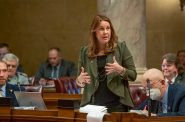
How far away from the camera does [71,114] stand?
224 inches

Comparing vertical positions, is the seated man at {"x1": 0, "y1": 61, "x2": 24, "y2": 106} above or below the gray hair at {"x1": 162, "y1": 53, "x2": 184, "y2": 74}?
below

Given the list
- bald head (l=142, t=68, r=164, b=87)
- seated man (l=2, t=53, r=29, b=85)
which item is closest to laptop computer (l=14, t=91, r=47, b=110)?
bald head (l=142, t=68, r=164, b=87)

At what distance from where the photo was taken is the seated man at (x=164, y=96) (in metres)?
5.67

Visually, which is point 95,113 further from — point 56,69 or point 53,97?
point 56,69

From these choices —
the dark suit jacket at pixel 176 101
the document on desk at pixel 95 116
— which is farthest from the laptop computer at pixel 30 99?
the dark suit jacket at pixel 176 101

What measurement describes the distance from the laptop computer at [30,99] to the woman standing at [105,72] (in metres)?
0.64

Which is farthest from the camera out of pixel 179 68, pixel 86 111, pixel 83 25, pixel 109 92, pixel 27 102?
pixel 83 25

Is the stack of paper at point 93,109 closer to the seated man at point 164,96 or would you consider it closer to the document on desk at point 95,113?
the document on desk at point 95,113

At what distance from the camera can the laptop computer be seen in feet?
21.5

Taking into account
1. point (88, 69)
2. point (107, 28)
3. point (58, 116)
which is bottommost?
point (58, 116)

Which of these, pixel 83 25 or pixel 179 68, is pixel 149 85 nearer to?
pixel 179 68

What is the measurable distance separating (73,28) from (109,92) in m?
8.23

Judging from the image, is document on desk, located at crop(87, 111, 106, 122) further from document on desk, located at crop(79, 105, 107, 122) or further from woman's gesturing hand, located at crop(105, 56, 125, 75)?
woman's gesturing hand, located at crop(105, 56, 125, 75)

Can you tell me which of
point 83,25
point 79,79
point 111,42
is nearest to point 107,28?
point 111,42
